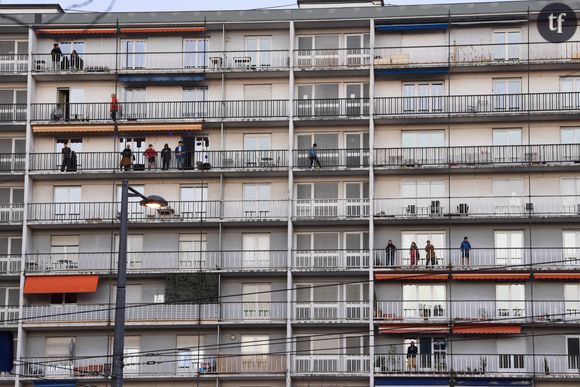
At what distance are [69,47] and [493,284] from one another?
25.6m

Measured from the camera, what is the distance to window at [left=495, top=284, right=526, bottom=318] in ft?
199

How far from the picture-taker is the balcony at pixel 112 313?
61.5 m

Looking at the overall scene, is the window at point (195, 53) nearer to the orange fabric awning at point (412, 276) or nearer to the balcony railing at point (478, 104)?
the balcony railing at point (478, 104)

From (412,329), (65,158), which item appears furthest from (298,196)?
(65,158)

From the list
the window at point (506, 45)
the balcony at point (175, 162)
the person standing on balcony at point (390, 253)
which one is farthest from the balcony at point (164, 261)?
the window at point (506, 45)

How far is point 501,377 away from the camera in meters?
58.9

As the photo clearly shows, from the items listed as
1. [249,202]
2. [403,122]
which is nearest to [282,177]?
[249,202]

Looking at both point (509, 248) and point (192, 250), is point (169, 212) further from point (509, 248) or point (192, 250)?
point (509, 248)

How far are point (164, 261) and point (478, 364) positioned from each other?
16.5 meters

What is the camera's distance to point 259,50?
64.4m

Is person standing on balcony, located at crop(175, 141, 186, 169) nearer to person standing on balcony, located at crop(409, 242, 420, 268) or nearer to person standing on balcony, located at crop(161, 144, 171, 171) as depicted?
person standing on balcony, located at crop(161, 144, 171, 171)

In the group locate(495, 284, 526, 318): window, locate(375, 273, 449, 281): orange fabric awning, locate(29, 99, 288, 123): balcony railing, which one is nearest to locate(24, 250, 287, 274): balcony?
locate(375, 273, 449, 281): orange fabric awning

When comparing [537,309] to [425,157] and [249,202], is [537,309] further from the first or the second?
[249,202]

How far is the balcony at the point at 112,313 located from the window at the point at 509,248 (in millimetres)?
14260
